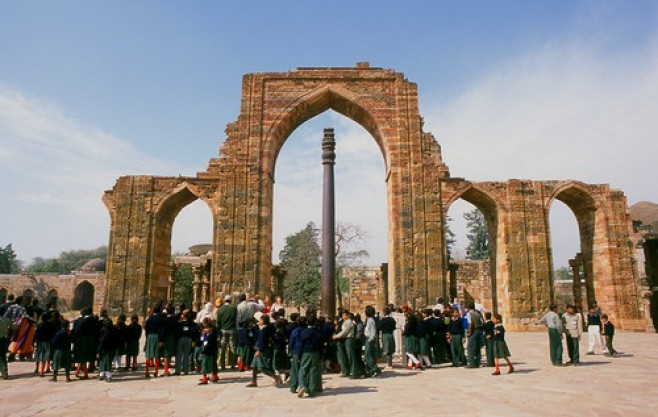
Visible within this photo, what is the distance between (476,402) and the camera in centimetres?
604

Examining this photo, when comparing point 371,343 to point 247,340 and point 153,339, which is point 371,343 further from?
point 153,339

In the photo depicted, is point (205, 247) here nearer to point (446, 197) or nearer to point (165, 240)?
point (165, 240)

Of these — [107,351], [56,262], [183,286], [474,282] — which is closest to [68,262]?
[56,262]

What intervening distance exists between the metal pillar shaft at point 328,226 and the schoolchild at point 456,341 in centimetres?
374

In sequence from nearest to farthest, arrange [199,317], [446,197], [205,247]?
[199,317], [446,197], [205,247]

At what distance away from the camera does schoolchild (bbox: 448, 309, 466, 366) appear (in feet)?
32.1

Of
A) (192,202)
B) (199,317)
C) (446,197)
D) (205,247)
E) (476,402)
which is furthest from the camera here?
(205,247)

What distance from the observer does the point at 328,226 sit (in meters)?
13.9

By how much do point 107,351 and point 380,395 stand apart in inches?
202

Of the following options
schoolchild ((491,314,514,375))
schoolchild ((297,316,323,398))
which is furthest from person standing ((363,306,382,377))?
schoolchild ((491,314,514,375))

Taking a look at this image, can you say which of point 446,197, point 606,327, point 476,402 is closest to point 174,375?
point 476,402

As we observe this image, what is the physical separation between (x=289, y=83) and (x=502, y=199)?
32.6 feet

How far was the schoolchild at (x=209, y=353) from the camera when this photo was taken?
7.86 metres

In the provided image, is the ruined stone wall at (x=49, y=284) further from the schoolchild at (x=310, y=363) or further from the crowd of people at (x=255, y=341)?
the schoolchild at (x=310, y=363)
